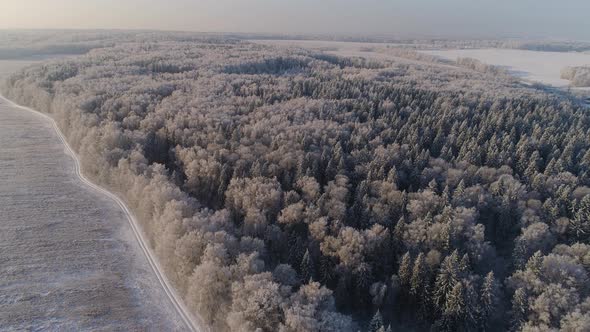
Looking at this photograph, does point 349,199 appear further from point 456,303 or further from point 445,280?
point 456,303

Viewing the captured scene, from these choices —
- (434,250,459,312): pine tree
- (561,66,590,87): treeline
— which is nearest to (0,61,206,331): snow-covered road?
(434,250,459,312): pine tree

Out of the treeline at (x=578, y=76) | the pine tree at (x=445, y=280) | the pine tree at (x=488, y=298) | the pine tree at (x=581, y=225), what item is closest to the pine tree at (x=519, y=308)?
the pine tree at (x=488, y=298)

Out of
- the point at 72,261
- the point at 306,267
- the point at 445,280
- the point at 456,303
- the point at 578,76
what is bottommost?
the point at 72,261

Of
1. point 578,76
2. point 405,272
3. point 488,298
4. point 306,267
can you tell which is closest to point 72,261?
point 306,267

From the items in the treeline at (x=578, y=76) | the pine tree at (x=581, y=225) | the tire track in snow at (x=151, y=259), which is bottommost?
the tire track in snow at (x=151, y=259)

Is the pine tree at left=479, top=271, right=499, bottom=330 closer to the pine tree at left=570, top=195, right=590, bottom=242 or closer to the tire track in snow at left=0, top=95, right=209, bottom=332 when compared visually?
the pine tree at left=570, top=195, right=590, bottom=242

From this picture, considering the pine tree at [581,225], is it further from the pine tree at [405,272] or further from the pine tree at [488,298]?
the pine tree at [405,272]

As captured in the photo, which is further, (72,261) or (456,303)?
(72,261)

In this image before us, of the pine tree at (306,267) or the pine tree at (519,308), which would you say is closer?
the pine tree at (519,308)
